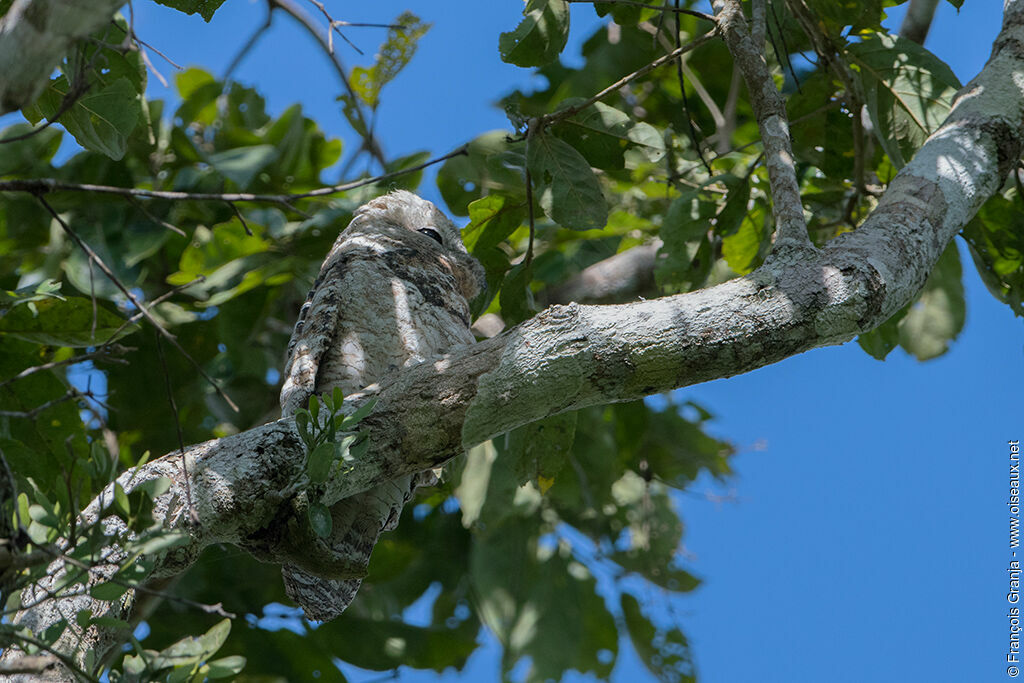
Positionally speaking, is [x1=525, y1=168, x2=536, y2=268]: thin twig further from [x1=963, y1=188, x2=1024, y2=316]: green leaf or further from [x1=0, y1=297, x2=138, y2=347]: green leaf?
[x1=963, y1=188, x2=1024, y2=316]: green leaf

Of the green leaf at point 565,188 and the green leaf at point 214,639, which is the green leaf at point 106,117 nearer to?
the green leaf at point 565,188

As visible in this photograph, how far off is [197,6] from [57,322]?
1198 mm

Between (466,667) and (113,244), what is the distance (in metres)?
2.78

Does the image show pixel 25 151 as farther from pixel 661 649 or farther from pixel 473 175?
pixel 661 649

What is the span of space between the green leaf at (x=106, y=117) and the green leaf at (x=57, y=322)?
69 cm

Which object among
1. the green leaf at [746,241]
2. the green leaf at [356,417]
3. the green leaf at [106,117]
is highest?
the green leaf at [746,241]

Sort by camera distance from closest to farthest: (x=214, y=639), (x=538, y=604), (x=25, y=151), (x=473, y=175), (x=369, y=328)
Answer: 1. (x=214, y=639)
2. (x=369, y=328)
3. (x=473, y=175)
4. (x=25, y=151)
5. (x=538, y=604)

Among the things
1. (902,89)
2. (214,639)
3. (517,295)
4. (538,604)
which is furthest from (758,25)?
(538,604)

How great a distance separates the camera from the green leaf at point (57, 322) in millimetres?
3059

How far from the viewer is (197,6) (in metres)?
2.52

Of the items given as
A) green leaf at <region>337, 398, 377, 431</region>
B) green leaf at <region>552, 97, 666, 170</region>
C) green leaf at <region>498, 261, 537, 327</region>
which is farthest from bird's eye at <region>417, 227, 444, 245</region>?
green leaf at <region>337, 398, 377, 431</region>

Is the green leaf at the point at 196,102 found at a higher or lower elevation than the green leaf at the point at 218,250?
higher

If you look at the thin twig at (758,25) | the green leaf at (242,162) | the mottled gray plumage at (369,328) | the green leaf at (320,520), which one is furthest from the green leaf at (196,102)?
the green leaf at (320,520)

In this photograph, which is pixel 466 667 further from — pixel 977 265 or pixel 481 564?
pixel 977 265
